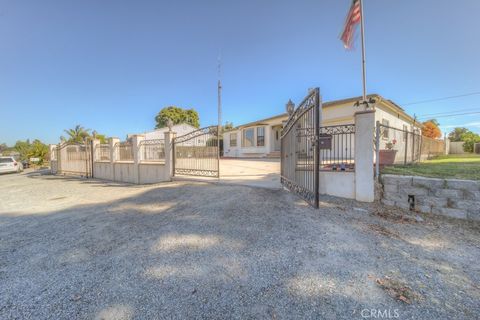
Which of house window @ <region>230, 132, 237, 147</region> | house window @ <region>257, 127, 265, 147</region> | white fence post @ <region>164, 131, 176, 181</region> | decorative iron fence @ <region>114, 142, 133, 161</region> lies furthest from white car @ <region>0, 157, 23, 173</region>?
house window @ <region>257, 127, 265, 147</region>

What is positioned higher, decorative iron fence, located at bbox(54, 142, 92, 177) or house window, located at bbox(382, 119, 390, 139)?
house window, located at bbox(382, 119, 390, 139)

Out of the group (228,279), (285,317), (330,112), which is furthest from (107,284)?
(330,112)

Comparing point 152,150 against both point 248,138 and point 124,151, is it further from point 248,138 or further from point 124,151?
point 248,138

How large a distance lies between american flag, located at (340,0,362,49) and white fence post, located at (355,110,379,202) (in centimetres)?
612

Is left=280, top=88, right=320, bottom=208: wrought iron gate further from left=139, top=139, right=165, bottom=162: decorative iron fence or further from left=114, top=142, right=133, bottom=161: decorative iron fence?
left=114, top=142, right=133, bottom=161: decorative iron fence

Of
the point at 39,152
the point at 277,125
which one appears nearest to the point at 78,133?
the point at 39,152

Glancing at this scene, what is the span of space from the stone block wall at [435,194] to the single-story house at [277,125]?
714 cm

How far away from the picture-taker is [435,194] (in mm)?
4098

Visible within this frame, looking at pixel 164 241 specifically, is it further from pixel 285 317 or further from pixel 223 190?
pixel 223 190

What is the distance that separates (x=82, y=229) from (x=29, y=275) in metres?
1.48

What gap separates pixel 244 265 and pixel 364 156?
12.7 feet

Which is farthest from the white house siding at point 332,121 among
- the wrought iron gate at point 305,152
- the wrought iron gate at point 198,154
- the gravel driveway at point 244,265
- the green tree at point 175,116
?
the green tree at point 175,116

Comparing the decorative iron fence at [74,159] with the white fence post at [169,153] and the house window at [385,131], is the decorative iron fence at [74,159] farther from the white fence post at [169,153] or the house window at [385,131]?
the house window at [385,131]

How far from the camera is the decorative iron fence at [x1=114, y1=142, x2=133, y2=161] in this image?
1039 centimetres
